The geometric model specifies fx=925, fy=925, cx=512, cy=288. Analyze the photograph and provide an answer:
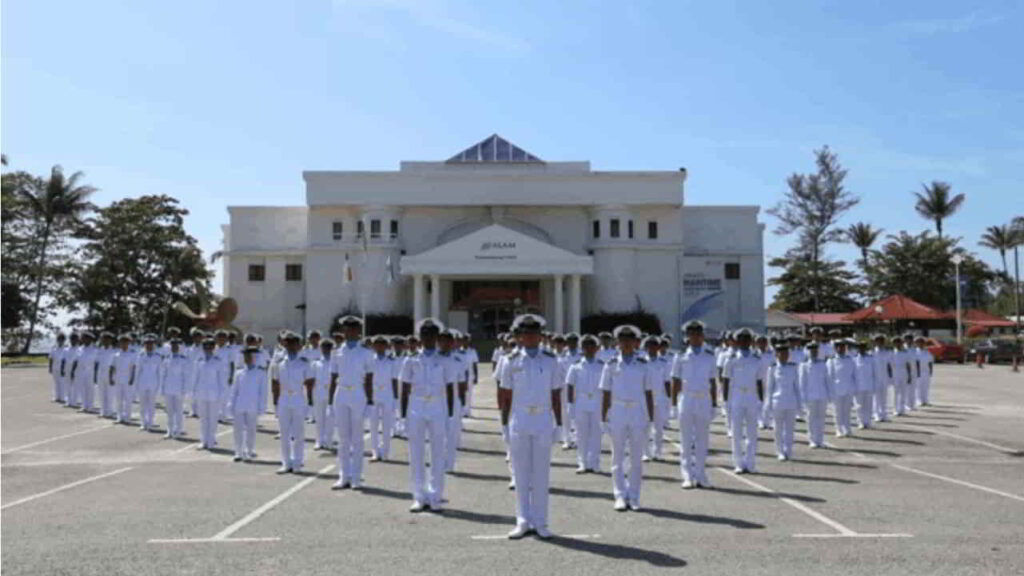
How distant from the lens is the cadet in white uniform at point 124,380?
20203mm

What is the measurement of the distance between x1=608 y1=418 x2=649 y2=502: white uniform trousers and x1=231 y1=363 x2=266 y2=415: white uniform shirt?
6184mm

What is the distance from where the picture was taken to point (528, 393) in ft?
28.1

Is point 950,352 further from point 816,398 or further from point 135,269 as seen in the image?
point 135,269

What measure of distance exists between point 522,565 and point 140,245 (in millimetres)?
57998

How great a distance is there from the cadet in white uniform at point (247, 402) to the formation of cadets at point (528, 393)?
21 mm

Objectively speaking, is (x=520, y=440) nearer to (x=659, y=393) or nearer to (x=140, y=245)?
(x=659, y=393)

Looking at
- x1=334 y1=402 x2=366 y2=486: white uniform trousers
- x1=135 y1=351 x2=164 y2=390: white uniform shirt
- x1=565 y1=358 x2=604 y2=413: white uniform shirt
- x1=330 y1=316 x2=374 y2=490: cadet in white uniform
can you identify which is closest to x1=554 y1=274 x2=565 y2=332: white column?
x1=135 y1=351 x2=164 y2=390: white uniform shirt

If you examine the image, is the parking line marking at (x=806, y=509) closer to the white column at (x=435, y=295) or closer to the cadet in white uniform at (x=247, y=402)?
the cadet in white uniform at (x=247, y=402)

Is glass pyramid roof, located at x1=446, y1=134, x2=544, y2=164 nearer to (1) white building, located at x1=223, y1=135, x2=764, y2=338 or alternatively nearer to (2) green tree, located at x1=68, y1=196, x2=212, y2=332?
(1) white building, located at x1=223, y1=135, x2=764, y2=338

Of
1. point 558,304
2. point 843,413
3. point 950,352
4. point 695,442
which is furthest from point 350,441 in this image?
point 950,352

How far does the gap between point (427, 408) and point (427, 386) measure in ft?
0.74

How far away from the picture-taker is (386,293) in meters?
53.7

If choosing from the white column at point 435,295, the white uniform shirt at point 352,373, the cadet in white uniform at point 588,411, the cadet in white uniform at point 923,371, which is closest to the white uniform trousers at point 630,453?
the cadet in white uniform at point 588,411

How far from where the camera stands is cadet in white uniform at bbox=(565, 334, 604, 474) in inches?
493
